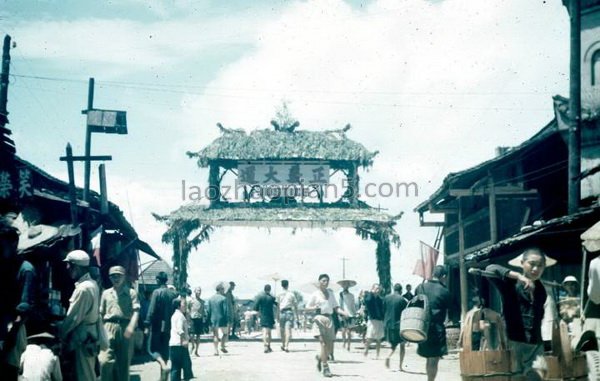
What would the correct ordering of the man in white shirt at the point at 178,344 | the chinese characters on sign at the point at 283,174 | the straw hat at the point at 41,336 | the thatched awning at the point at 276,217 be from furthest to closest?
1. the chinese characters on sign at the point at 283,174
2. the thatched awning at the point at 276,217
3. the man in white shirt at the point at 178,344
4. the straw hat at the point at 41,336

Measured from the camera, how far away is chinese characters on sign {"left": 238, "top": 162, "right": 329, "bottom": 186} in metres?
28.4

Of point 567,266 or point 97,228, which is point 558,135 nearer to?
point 567,266

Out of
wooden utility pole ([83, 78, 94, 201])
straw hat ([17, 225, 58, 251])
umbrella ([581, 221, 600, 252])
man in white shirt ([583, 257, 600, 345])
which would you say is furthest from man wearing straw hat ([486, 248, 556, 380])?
wooden utility pole ([83, 78, 94, 201])

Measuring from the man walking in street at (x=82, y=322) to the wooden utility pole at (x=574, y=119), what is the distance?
364 inches

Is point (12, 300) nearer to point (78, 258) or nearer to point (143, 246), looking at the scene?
point (78, 258)

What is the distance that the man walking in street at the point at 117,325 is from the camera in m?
9.95

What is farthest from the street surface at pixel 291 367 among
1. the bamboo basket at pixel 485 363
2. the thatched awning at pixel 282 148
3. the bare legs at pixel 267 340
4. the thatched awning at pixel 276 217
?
the thatched awning at pixel 282 148

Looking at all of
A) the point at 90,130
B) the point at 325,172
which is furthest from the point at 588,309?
the point at 325,172

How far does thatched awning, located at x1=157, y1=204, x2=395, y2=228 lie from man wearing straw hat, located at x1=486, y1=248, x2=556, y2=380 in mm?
19648

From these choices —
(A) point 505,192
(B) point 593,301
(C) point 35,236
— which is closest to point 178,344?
(C) point 35,236

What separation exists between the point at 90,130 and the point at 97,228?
294cm

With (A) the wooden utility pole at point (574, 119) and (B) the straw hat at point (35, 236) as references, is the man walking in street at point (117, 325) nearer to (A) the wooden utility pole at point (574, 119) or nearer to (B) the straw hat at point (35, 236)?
(B) the straw hat at point (35, 236)

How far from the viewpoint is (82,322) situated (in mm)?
8156

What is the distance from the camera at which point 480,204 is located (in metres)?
23.6
